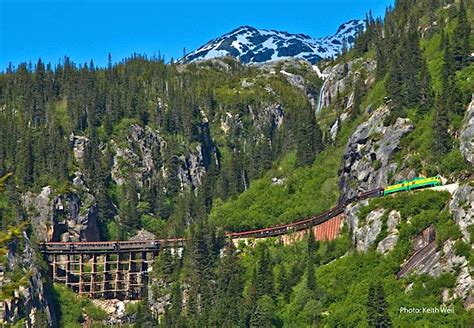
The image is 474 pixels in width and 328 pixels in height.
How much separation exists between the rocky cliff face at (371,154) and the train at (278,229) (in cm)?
561

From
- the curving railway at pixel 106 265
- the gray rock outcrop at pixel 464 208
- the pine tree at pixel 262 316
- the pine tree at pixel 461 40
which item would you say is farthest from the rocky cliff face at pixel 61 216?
the gray rock outcrop at pixel 464 208

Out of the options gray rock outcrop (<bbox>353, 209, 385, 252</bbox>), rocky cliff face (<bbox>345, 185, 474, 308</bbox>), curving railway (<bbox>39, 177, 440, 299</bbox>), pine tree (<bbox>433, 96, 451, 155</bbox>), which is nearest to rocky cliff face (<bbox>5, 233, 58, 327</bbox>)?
curving railway (<bbox>39, 177, 440, 299</bbox>)

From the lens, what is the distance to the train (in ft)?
412

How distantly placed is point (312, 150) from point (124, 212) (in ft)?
157

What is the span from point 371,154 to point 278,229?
21.8 m

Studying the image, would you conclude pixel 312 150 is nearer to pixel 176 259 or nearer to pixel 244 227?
pixel 244 227

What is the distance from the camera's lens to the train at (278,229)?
12550 centimetres

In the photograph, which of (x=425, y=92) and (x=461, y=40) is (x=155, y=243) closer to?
(x=425, y=92)

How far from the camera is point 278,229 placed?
15325 centimetres

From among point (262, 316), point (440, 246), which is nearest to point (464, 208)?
point (440, 246)

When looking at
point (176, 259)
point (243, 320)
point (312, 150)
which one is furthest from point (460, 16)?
point (243, 320)

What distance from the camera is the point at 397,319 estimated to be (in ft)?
316

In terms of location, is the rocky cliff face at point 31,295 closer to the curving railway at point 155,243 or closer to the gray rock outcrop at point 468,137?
the curving railway at point 155,243

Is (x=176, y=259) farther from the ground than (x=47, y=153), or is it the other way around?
(x=47, y=153)
